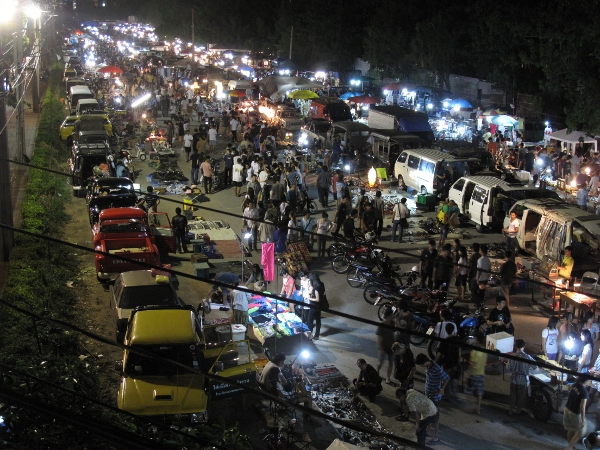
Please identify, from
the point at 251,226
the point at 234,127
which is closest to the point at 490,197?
the point at 251,226

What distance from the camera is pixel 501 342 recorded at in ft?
40.8

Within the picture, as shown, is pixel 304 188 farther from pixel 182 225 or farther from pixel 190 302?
pixel 190 302

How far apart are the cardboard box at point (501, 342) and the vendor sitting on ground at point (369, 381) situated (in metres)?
2.22

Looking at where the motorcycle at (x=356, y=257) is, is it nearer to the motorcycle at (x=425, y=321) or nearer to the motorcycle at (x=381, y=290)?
the motorcycle at (x=381, y=290)

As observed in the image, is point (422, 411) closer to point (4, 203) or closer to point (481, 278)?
point (481, 278)

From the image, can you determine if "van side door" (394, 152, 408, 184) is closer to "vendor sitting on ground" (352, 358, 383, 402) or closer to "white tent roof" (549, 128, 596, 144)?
"white tent roof" (549, 128, 596, 144)

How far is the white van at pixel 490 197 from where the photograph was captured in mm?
20969

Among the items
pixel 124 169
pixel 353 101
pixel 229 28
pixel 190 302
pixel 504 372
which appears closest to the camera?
pixel 504 372

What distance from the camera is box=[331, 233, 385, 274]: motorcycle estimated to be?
17.4m

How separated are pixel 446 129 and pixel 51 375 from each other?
29.6 metres

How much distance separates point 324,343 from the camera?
13938 millimetres

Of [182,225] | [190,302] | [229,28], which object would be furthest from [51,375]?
[229,28]

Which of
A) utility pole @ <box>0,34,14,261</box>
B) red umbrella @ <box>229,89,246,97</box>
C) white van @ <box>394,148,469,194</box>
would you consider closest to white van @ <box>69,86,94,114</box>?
red umbrella @ <box>229,89,246,97</box>

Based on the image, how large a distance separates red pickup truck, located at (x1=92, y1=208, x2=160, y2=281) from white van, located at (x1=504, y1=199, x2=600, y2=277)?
368 inches
